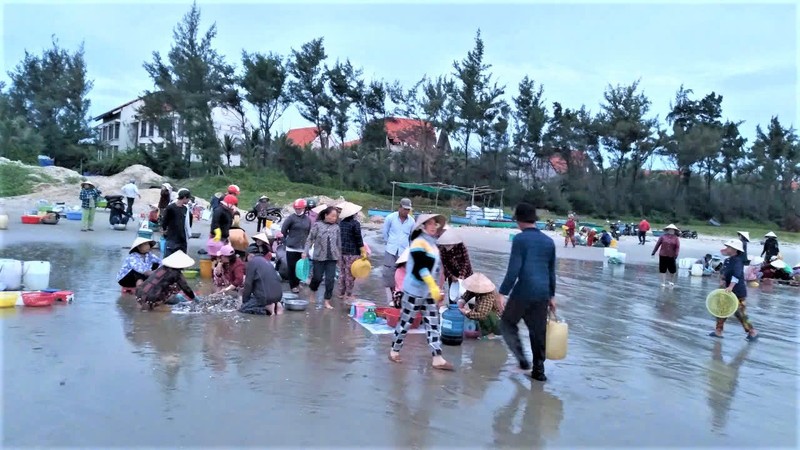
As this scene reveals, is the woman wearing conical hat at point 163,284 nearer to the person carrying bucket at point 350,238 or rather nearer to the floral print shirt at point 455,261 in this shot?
the person carrying bucket at point 350,238

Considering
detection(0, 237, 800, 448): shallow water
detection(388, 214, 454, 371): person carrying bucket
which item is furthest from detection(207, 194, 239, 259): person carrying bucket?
detection(388, 214, 454, 371): person carrying bucket

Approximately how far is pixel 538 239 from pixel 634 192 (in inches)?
2115

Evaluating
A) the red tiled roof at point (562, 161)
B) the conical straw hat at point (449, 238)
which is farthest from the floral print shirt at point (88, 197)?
the red tiled roof at point (562, 161)

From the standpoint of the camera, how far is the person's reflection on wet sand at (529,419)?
4.58 m

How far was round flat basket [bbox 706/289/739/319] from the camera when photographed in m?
8.63

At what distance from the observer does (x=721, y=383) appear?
6496 millimetres

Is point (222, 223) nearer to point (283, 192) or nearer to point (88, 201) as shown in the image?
point (88, 201)

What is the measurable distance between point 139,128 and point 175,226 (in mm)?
52896

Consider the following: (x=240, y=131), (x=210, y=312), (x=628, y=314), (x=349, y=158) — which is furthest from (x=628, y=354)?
(x=240, y=131)

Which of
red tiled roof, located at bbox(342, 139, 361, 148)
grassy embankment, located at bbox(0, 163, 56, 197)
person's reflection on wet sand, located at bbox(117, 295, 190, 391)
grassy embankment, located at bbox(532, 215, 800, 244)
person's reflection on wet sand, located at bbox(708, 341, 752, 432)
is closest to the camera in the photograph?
person's reflection on wet sand, located at bbox(708, 341, 752, 432)

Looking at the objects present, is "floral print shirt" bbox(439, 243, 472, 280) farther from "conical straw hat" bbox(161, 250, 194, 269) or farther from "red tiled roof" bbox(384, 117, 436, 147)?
"red tiled roof" bbox(384, 117, 436, 147)

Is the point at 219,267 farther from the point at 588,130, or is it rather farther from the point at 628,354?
the point at 588,130

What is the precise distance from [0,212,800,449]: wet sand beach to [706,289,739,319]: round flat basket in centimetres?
43

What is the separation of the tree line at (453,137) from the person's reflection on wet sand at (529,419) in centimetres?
4396
